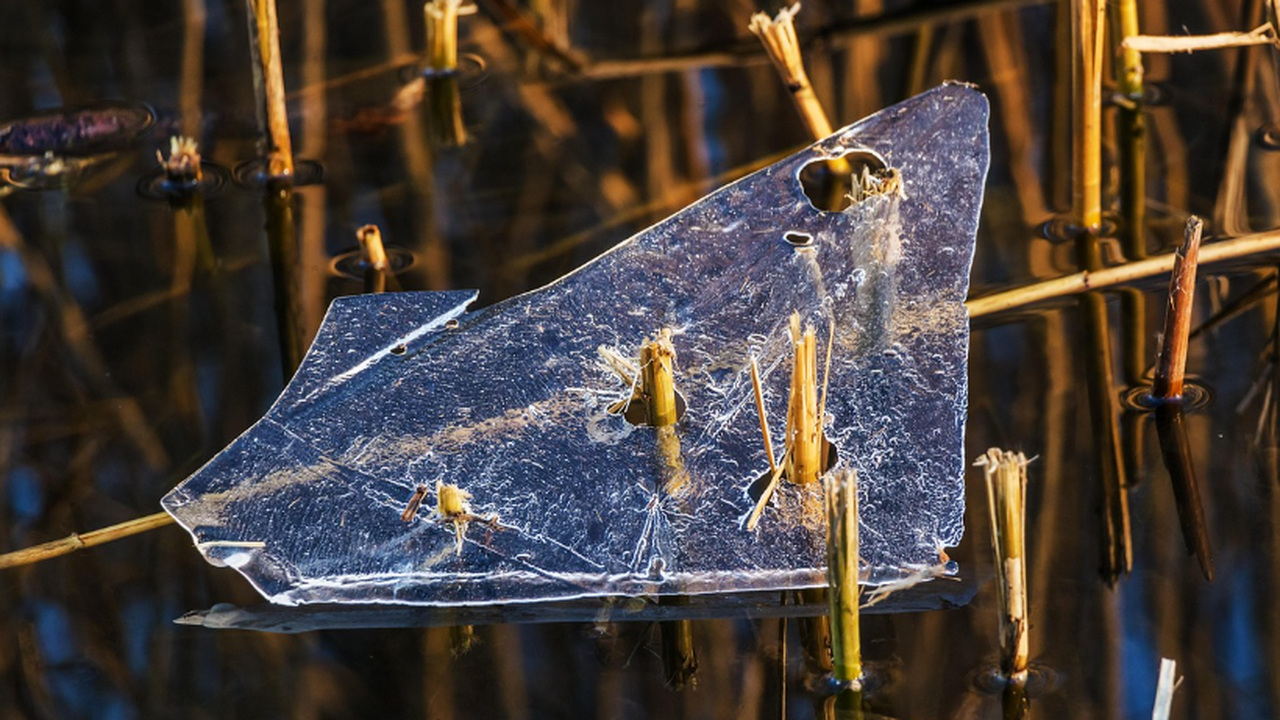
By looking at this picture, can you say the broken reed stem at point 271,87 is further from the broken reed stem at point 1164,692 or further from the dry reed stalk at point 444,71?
the broken reed stem at point 1164,692

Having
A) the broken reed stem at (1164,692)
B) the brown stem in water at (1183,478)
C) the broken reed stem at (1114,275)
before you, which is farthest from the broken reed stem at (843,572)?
the broken reed stem at (1114,275)

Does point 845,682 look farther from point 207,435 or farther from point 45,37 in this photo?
point 45,37

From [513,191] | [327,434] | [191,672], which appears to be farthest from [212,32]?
[191,672]

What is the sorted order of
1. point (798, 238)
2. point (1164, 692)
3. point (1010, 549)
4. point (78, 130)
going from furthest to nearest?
point (78, 130) < point (798, 238) < point (1010, 549) < point (1164, 692)

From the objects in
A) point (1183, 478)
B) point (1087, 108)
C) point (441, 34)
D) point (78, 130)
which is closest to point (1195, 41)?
point (1087, 108)

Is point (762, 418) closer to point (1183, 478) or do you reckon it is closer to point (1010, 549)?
point (1010, 549)

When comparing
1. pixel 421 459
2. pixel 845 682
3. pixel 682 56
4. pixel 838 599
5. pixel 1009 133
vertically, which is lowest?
pixel 845 682
